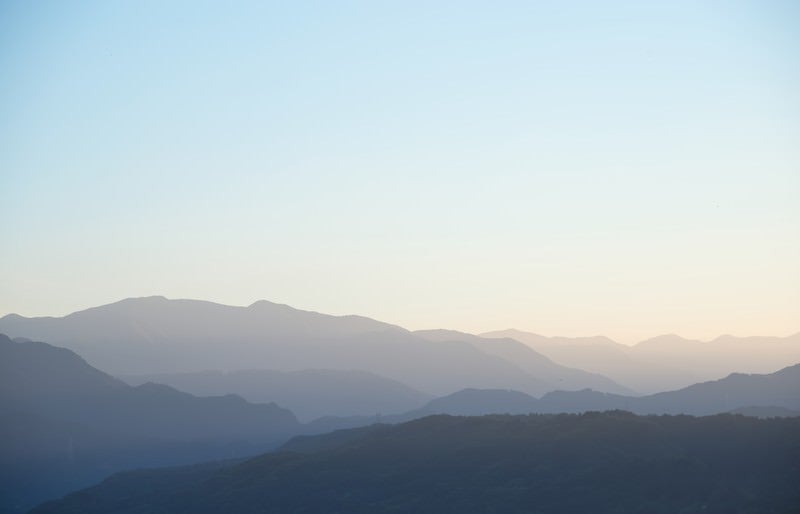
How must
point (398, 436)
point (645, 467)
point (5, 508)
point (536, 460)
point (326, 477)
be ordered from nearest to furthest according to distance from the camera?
point (645, 467), point (536, 460), point (326, 477), point (398, 436), point (5, 508)

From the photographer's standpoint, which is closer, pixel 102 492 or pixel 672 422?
pixel 672 422

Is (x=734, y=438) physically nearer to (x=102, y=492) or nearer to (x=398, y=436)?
(x=398, y=436)

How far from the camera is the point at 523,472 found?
87000 mm

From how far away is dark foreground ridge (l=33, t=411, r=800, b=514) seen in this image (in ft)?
242

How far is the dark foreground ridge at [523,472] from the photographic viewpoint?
242ft

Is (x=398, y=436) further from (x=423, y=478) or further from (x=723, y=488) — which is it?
(x=723, y=488)

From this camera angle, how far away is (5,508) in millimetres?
168375

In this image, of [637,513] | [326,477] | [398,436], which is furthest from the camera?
[398,436]

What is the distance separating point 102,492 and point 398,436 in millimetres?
43727

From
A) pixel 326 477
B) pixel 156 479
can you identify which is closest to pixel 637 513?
pixel 326 477

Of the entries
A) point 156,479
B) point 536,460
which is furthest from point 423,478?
point 156,479

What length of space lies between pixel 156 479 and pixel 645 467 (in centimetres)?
7177

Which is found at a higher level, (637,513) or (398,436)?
(398,436)

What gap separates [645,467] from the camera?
79625 millimetres
